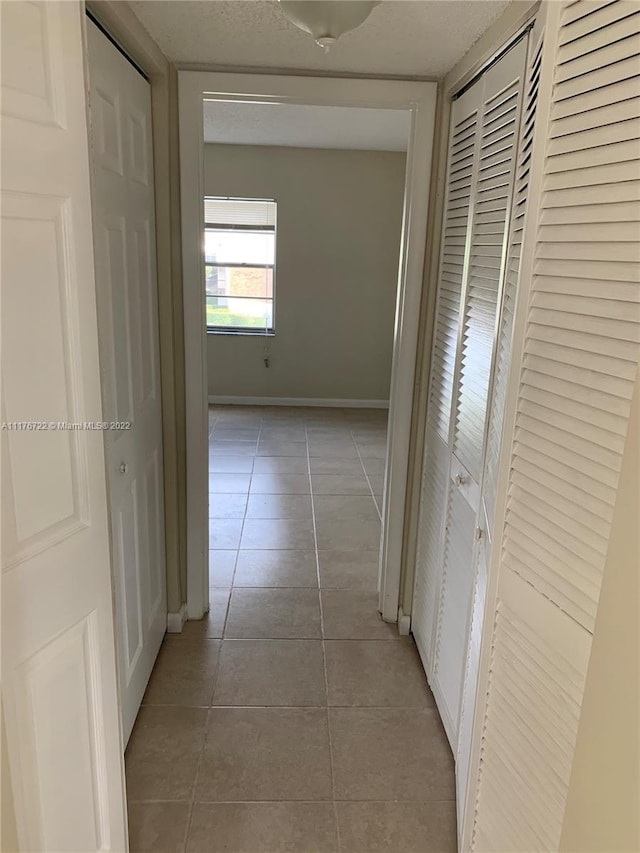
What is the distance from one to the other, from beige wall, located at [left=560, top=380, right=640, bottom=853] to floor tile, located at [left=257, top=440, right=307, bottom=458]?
156 inches

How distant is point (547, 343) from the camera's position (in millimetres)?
1126

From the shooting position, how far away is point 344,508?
389cm

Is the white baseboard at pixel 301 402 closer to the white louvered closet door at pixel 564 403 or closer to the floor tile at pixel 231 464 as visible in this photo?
the floor tile at pixel 231 464

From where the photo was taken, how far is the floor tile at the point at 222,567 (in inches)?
117

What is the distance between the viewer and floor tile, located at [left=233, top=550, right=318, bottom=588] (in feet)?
9.78

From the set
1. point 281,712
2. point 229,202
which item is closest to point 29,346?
point 281,712

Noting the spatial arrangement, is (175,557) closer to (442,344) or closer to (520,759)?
(442,344)

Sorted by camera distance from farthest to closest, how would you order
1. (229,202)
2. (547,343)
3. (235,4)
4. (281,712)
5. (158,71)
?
(229,202) < (281,712) < (158,71) < (235,4) < (547,343)

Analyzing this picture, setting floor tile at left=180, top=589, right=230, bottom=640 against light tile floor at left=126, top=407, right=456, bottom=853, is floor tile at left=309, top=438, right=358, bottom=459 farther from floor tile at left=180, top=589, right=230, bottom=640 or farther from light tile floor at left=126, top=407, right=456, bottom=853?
floor tile at left=180, top=589, right=230, bottom=640

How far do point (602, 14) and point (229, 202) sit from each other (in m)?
5.35

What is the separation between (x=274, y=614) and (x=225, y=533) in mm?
864

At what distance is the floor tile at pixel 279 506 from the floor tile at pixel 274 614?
865 millimetres

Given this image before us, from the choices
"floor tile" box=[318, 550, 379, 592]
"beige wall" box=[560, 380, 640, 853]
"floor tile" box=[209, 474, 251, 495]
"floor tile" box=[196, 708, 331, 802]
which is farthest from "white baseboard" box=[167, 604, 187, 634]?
"beige wall" box=[560, 380, 640, 853]

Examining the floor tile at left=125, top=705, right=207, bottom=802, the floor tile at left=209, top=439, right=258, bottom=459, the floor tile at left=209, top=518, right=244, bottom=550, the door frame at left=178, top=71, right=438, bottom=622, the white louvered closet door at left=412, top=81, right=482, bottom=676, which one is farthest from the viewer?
the floor tile at left=209, top=439, right=258, bottom=459
